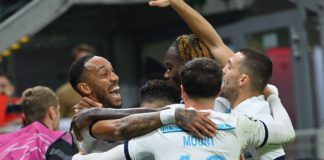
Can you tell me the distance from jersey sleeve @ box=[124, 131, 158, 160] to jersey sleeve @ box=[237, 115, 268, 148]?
0.46 metres

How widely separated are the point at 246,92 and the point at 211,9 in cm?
920

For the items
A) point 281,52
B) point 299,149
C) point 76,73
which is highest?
point 76,73

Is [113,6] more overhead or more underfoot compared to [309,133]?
more overhead

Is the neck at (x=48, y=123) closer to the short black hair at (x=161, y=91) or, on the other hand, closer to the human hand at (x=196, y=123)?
the short black hair at (x=161, y=91)

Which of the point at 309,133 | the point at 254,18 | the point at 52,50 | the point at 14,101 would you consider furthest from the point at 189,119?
the point at 52,50

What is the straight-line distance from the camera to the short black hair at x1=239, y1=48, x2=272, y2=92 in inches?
225

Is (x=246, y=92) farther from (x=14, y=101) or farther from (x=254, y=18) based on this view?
(x=254, y=18)

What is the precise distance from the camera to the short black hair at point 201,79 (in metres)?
5.11

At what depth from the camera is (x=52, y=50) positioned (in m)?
16.1

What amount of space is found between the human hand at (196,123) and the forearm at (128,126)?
4.6 inches

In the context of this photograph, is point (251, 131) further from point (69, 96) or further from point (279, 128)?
point (69, 96)

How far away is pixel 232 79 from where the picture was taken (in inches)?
224

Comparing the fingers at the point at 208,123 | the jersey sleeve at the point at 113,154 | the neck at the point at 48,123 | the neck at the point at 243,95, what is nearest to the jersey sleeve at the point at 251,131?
the fingers at the point at 208,123

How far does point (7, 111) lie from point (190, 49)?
5949mm
